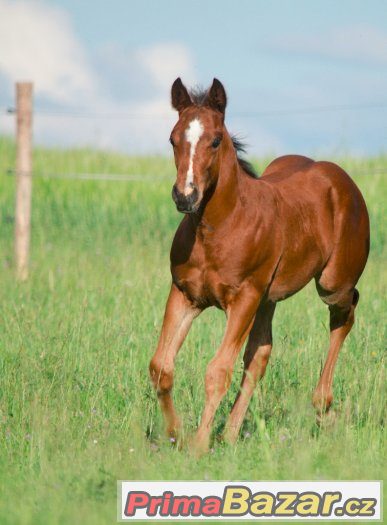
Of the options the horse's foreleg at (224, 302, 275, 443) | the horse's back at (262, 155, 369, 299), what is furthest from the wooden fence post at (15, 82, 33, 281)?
the horse's foreleg at (224, 302, 275, 443)

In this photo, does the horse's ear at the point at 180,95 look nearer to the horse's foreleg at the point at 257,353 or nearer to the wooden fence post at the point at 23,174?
the horse's foreleg at the point at 257,353

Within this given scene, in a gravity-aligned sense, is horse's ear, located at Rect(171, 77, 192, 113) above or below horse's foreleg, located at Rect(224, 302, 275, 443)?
above

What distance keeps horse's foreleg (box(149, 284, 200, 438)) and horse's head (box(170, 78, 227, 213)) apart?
0.76 m

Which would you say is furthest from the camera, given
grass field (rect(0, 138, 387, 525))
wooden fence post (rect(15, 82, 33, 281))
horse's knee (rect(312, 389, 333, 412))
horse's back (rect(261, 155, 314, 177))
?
wooden fence post (rect(15, 82, 33, 281))

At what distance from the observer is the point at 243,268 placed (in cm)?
618

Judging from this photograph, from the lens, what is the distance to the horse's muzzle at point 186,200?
5.57 m

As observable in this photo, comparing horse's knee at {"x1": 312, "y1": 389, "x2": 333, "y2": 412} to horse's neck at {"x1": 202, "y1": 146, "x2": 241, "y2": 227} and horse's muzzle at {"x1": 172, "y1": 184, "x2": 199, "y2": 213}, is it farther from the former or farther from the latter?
horse's muzzle at {"x1": 172, "y1": 184, "x2": 199, "y2": 213}

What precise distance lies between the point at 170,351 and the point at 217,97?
1.56 m

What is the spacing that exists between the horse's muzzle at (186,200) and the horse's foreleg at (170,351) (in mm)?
832

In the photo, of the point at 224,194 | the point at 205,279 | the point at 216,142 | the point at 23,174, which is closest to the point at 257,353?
the point at 205,279

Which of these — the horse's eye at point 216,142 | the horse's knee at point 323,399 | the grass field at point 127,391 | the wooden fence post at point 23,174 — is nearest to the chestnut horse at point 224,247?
the horse's eye at point 216,142

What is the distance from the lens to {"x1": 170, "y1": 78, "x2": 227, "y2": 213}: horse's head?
5.62 metres

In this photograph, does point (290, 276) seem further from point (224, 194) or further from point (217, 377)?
point (217, 377)

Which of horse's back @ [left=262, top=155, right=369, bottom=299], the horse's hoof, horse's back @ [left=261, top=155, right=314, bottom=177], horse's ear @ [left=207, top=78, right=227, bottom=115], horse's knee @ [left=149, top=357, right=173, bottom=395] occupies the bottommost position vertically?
the horse's hoof
